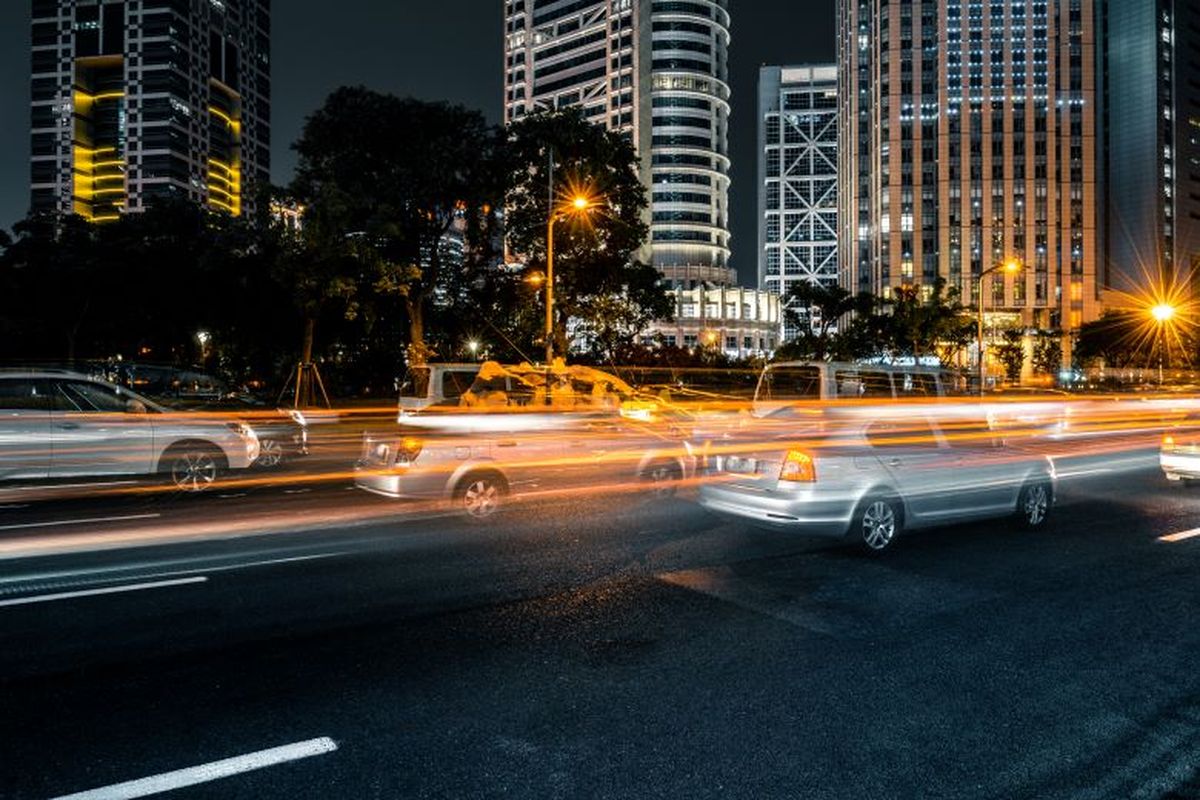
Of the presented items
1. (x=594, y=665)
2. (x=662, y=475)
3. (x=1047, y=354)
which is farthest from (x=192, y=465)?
(x=1047, y=354)

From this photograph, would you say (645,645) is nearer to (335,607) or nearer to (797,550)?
(335,607)

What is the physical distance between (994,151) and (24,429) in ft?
470

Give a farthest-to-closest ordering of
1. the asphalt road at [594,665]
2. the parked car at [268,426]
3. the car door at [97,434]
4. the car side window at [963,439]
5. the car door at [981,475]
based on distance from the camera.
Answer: the parked car at [268,426] → the car door at [97,434] → the car side window at [963,439] → the car door at [981,475] → the asphalt road at [594,665]

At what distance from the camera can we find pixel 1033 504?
991 centimetres

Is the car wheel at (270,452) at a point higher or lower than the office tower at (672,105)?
lower

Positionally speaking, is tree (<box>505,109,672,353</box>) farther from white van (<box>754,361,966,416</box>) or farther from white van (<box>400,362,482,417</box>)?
white van (<box>400,362,482,417</box>)

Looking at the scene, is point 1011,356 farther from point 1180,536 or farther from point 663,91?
point 1180,536

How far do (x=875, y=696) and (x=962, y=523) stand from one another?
223 inches

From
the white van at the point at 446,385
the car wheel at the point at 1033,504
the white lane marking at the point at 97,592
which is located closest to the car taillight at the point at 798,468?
the car wheel at the point at 1033,504

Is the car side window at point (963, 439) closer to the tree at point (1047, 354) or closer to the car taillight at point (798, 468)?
Answer: the car taillight at point (798, 468)

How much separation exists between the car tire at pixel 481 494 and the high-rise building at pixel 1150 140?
165 m

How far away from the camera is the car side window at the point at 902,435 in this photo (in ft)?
28.9

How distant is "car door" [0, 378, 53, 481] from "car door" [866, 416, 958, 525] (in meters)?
10.7

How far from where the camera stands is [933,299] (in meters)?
66.8
